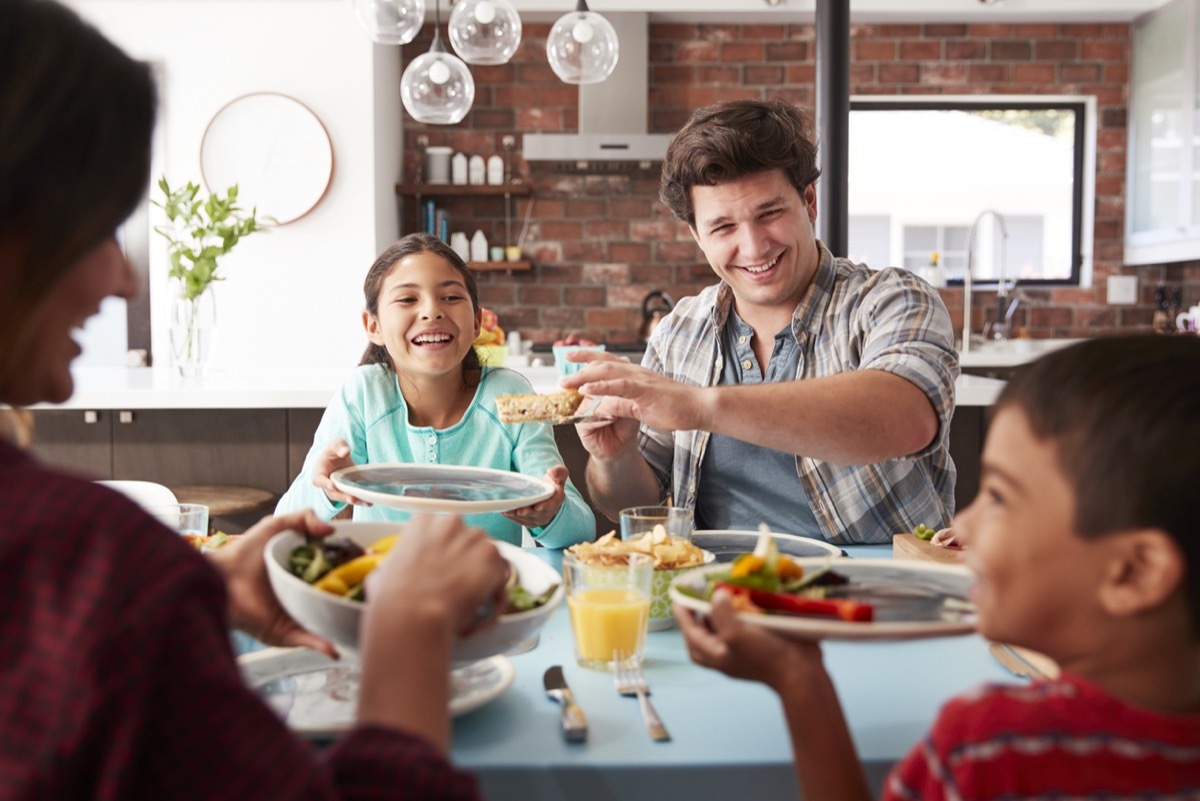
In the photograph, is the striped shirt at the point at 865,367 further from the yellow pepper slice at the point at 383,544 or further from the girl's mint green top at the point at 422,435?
the yellow pepper slice at the point at 383,544

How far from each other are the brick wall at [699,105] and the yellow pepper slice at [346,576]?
492 cm

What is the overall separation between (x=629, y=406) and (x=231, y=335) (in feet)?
13.1

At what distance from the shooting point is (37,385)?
626mm

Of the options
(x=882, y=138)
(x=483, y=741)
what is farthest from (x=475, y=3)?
(x=882, y=138)

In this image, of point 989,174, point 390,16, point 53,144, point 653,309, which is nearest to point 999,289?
point 989,174

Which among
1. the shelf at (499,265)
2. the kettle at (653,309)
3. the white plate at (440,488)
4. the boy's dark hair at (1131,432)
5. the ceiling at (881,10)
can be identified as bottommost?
the white plate at (440,488)

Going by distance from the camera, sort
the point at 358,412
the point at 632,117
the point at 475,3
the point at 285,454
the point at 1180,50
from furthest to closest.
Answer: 1. the point at 632,117
2. the point at 1180,50
3. the point at 285,454
4. the point at 475,3
5. the point at 358,412

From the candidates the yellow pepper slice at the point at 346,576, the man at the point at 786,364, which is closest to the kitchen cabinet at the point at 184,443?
the man at the point at 786,364

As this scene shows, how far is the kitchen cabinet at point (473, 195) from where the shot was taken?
5.59 metres

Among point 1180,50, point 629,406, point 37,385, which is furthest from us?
point 1180,50

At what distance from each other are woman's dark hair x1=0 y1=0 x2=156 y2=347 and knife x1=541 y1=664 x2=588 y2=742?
0.59m

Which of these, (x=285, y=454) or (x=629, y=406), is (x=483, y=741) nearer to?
(x=629, y=406)

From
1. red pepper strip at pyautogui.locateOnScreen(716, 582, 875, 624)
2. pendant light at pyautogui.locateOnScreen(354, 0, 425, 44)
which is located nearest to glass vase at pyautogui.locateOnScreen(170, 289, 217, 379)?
pendant light at pyautogui.locateOnScreen(354, 0, 425, 44)

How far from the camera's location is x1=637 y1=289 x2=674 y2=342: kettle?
545 centimetres
